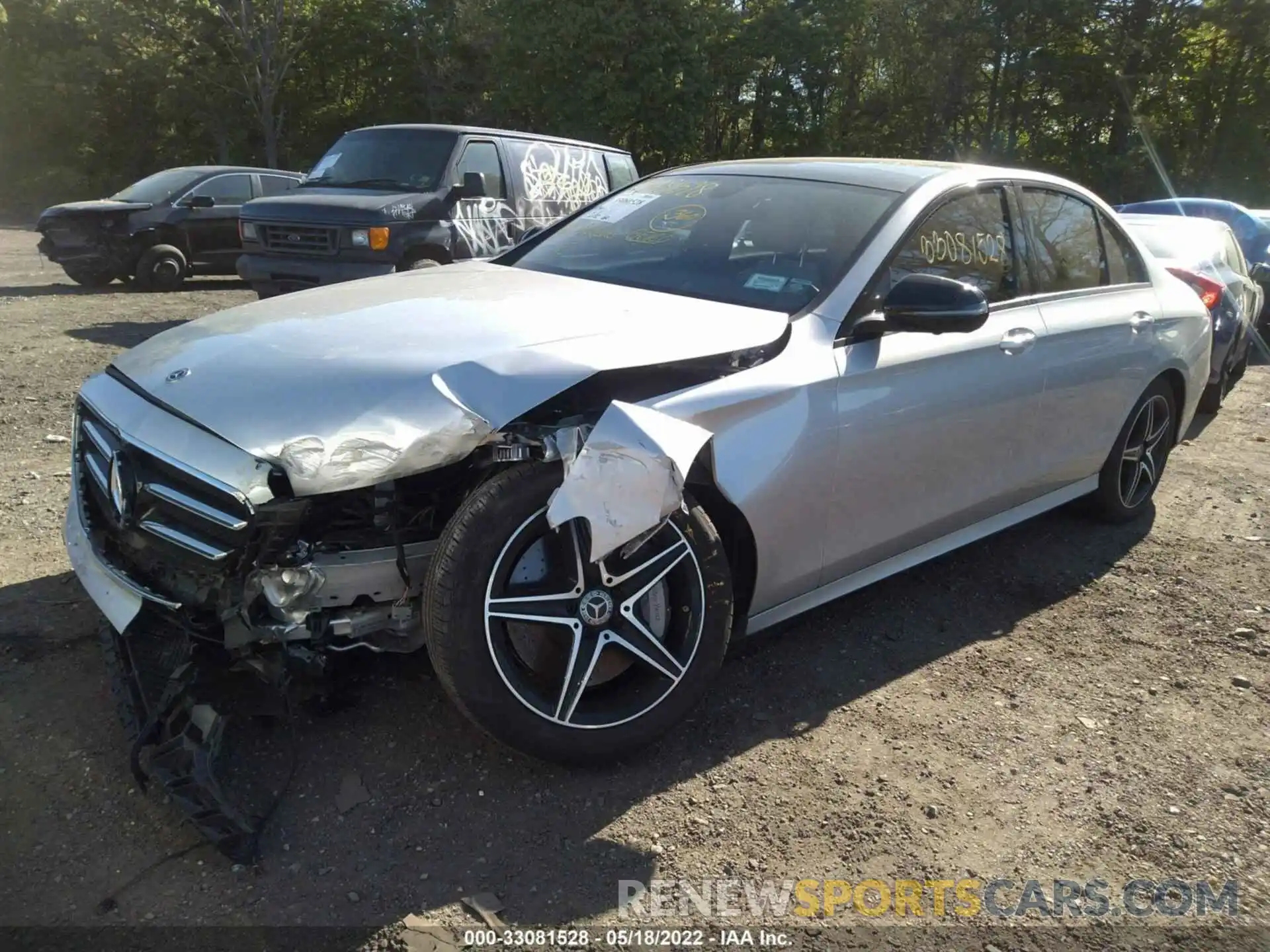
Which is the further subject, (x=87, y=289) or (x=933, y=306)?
(x=87, y=289)

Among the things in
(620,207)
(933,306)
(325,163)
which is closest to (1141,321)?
(933,306)

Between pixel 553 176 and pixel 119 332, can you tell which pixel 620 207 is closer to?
pixel 553 176

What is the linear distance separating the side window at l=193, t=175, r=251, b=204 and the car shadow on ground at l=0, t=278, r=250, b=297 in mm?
1186

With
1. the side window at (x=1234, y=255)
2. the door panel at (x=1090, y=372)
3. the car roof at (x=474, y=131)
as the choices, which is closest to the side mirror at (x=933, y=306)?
the door panel at (x=1090, y=372)

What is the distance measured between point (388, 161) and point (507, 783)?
802 centimetres

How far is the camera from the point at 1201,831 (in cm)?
273

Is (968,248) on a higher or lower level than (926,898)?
higher

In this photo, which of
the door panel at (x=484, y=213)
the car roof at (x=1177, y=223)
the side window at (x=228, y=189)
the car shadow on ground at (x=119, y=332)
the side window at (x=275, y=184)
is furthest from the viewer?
the side window at (x=275, y=184)

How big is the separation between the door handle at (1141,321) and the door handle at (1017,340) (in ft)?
3.11

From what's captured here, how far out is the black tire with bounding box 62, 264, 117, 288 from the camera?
40.4 ft

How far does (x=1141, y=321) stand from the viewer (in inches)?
181

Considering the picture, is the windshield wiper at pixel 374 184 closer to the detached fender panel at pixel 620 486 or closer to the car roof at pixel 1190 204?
the detached fender panel at pixel 620 486

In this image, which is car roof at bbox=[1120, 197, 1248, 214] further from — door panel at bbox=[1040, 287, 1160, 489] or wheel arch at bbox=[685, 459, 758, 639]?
wheel arch at bbox=[685, 459, 758, 639]

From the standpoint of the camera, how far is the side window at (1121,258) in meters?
4.68
